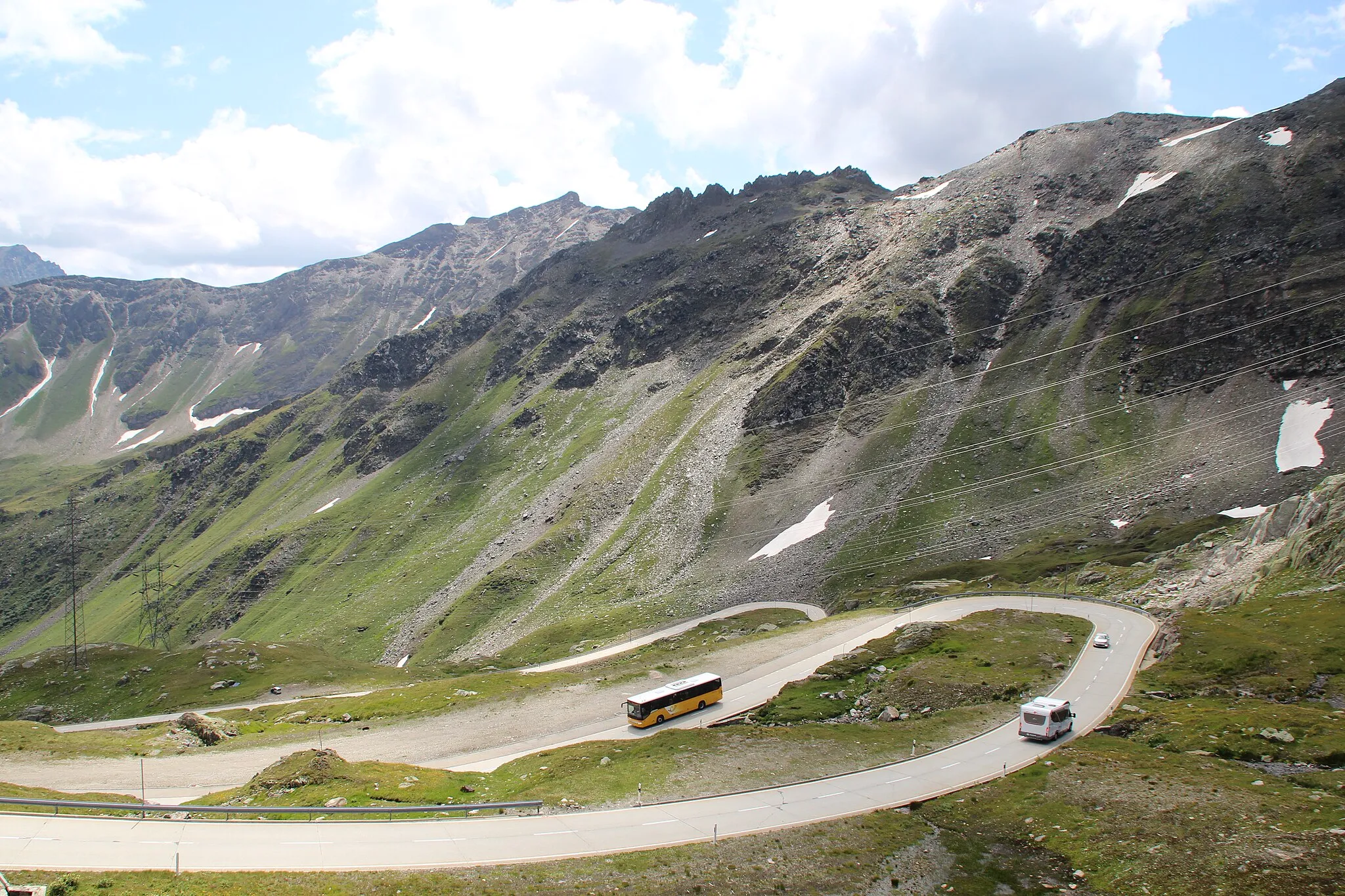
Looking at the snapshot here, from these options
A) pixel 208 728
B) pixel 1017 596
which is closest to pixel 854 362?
pixel 1017 596

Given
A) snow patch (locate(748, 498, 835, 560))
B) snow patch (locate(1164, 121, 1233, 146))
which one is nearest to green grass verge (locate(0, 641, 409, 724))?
snow patch (locate(748, 498, 835, 560))

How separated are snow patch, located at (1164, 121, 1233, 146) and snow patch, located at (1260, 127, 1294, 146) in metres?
12.5

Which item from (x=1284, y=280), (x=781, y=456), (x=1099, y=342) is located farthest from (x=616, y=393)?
(x=1284, y=280)

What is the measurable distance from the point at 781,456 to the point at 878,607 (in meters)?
53.7

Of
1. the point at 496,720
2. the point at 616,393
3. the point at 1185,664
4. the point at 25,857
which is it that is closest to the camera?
the point at 25,857

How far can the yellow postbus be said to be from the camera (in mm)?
46406

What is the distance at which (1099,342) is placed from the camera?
127562 mm

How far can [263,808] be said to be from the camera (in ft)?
97.7

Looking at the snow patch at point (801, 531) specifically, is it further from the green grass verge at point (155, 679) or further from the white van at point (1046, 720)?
the white van at point (1046, 720)

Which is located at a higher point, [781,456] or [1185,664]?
[781,456]

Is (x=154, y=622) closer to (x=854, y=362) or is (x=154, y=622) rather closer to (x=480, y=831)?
(x=854, y=362)

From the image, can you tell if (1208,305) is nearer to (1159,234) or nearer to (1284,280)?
(1284,280)

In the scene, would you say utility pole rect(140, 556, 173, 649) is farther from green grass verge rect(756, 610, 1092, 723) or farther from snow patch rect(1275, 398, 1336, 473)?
snow patch rect(1275, 398, 1336, 473)

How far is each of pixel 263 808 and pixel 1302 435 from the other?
117 m
